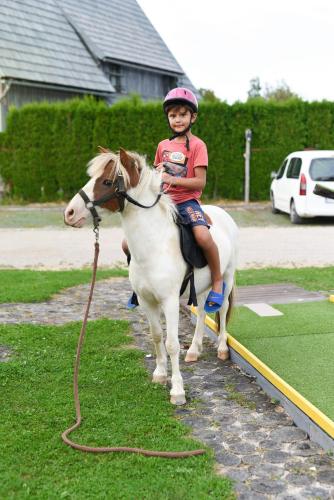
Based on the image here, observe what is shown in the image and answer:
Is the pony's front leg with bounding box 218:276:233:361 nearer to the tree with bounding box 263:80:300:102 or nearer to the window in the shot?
the window

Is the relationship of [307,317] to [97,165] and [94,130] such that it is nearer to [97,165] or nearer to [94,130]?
[97,165]

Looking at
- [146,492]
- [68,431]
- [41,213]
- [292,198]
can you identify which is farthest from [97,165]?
[41,213]

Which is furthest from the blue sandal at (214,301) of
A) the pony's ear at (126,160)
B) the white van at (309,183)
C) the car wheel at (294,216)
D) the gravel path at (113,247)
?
the car wheel at (294,216)

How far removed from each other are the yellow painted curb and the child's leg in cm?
69

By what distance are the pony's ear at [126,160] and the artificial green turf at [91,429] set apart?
1.85m

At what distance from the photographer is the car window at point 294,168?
51.9ft

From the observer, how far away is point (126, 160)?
4152 mm

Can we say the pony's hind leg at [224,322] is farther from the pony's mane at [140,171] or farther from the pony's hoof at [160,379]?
the pony's mane at [140,171]

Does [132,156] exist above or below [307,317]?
above

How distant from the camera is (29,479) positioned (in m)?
3.41

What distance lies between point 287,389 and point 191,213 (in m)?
1.59

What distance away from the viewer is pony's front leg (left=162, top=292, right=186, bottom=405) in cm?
450

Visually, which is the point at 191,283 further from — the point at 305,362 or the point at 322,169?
the point at 322,169

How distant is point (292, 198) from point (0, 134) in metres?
10.1
